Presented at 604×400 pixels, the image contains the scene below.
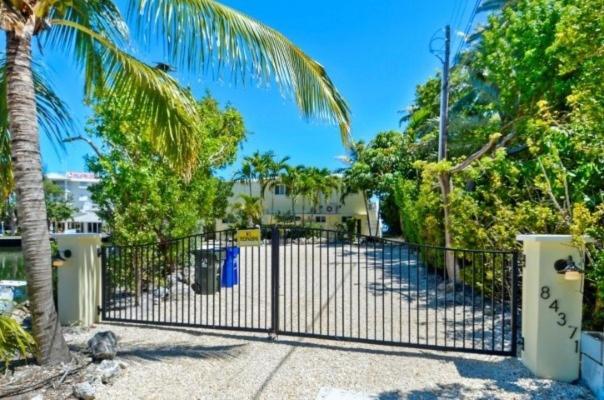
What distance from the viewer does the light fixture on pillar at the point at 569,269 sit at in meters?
4.41

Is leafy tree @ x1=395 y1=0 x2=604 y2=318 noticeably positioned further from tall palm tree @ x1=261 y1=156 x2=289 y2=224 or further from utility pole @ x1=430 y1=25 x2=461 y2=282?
tall palm tree @ x1=261 y1=156 x2=289 y2=224

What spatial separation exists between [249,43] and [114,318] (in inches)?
213

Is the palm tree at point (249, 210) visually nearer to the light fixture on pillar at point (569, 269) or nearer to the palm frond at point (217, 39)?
the palm frond at point (217, 39)

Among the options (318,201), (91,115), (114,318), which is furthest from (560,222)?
(318,201)

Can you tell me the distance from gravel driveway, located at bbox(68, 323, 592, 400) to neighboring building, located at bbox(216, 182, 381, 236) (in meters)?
29.9

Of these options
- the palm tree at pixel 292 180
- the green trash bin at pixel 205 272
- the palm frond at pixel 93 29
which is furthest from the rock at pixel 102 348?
the palm tree at pixel 292 180

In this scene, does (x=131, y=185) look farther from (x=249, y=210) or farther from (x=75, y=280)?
(x=249, y=210)

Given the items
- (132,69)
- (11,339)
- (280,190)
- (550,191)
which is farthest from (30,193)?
(280,190)

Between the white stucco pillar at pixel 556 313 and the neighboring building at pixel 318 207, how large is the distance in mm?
31203

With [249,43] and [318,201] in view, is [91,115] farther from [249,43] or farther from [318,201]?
[318,201]

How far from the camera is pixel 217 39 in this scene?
5121 millimetres

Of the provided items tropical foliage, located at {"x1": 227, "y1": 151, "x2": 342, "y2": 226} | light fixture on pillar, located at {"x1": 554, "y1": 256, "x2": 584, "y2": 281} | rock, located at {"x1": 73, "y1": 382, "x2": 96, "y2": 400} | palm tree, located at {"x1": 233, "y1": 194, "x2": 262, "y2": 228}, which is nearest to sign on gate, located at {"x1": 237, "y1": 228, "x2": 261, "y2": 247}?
rock, located at {"x1": 73, "y1": 382, "x2": 96, "y2": 400}

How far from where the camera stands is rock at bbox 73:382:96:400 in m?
4.20

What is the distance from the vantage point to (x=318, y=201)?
35688 mm
